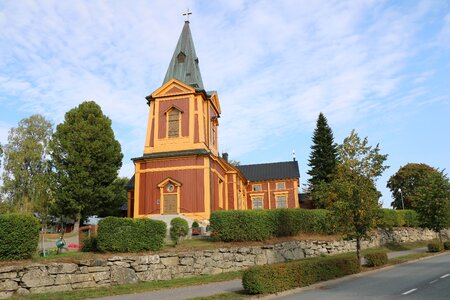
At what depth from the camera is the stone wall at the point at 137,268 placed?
12.5 meters

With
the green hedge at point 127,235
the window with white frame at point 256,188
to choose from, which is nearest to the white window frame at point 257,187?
the window with white frame at point 256,188

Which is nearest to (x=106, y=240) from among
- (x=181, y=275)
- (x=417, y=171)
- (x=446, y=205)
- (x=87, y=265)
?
(x=87, y=265)

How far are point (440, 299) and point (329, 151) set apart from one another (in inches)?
1446

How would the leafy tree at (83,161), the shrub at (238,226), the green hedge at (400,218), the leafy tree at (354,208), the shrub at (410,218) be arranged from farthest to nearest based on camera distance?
the shrub at (410,218) < the leafy tree at (83,161) < the green hedge at (400,218) < the shrub at (238,226) < the leafy tree at (354,208)

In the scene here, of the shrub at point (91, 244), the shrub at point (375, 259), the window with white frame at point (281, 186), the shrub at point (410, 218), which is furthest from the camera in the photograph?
the window with white frame at point (281, 186)

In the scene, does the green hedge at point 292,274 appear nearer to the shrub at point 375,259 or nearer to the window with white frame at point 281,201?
the shrub at point 375,259

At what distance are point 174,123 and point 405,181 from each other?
5550 cm

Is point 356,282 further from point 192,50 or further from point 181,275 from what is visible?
point 192,50

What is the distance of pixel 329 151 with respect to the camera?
152 feet

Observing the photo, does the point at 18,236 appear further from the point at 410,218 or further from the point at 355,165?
the point at 410,218

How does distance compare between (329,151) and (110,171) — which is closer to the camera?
(110,171)

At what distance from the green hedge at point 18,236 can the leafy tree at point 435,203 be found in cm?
3058

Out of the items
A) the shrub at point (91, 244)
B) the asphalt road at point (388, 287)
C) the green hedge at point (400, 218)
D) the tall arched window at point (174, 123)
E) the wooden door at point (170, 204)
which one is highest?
the tall arched window at point (174, 123)

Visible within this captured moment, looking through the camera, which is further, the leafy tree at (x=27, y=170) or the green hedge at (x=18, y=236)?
the leafy tree at (x=27, y=170)
